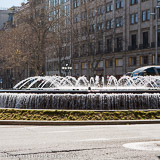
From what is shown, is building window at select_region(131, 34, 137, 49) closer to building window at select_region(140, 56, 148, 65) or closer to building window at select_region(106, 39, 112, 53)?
building window at select_region(140, 56, 148, 65)

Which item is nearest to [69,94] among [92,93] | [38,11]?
[92,93]

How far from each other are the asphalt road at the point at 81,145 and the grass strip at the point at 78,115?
3.66 m

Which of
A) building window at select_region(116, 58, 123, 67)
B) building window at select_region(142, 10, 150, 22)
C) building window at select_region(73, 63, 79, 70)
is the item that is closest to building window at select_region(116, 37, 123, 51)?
building window at select_region(116, 58, 123, 67)

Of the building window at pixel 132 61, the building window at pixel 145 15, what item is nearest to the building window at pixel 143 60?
the building window at pixel 132 61

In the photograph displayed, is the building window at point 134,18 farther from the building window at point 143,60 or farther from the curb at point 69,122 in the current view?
the curb at point 69,122

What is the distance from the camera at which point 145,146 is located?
9906 millimetres

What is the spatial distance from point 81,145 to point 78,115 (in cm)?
711

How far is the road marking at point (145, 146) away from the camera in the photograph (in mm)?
9586

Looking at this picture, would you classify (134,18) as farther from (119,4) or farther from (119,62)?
(119,62)

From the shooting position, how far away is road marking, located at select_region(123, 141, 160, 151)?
9.59 metres

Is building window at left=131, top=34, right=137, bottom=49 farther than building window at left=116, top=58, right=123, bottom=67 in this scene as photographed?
No

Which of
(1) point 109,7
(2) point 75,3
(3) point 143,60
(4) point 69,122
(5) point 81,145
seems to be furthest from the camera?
(2) point 75,3

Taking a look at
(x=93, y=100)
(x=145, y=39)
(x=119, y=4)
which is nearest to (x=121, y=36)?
(x=119, y=4)

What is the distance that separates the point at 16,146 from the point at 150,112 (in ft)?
29.5
